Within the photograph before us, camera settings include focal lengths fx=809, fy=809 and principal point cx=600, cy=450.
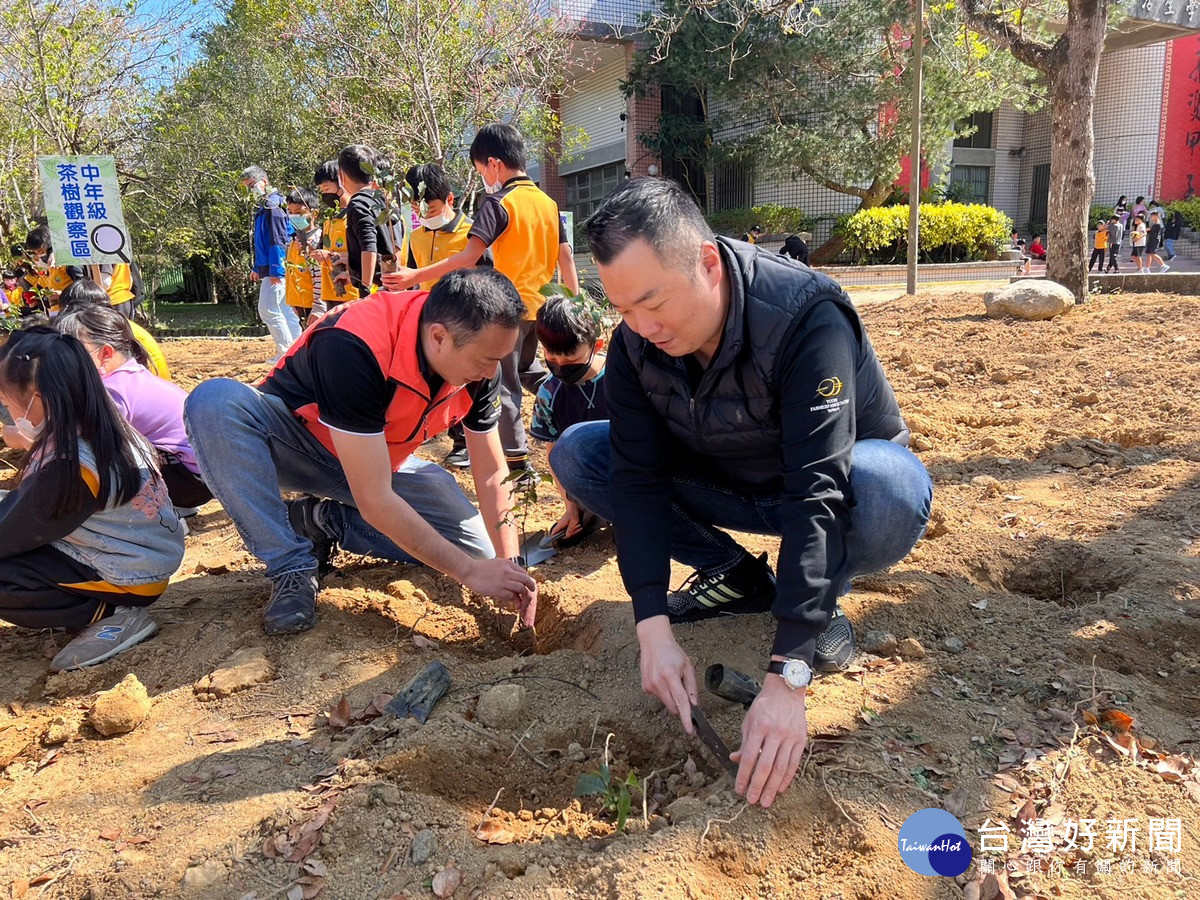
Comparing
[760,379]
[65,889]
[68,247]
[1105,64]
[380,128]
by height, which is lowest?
[65,889]

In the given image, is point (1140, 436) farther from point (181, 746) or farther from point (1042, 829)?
point (181, 746)

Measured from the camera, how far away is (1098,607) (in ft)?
7.41

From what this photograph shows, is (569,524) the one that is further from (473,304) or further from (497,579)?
(473,304)

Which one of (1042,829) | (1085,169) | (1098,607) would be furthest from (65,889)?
(1085,169)

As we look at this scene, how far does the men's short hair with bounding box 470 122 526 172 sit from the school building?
13214mm

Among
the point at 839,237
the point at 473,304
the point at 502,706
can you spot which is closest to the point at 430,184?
the point at 473,304

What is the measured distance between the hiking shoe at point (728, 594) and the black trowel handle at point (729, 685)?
0.43 metres

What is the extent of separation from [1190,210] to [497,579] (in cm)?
2210

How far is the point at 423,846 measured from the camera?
5.04ft

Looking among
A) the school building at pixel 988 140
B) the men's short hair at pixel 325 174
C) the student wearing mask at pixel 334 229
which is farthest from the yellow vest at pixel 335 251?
the school building at pixel 988 140

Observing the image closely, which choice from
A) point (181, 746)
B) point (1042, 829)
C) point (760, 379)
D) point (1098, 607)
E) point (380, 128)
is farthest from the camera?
point (380, 128)

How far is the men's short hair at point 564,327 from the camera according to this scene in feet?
9.29

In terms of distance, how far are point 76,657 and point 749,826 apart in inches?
77.0

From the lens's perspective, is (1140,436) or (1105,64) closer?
(1140,436)
